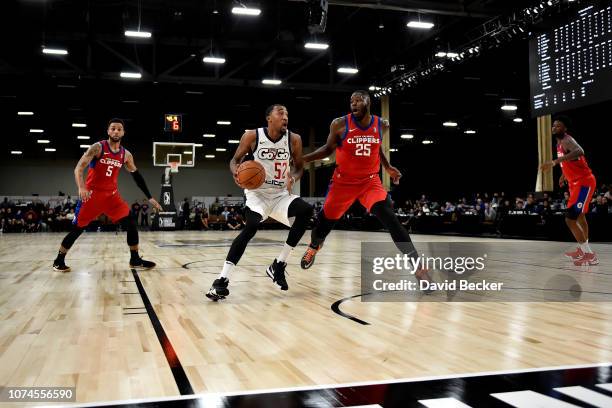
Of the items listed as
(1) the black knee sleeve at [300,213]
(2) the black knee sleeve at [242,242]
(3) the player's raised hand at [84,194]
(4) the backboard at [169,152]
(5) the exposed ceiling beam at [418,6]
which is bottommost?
(2) the black knee sleeve at [242,242]

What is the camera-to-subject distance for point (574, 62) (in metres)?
9.47

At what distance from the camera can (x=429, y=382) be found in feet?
6.81

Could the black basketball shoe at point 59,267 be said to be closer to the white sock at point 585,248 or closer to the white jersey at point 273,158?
the white jersey at point 273,158

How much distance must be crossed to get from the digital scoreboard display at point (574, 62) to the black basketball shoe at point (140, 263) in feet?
25.1

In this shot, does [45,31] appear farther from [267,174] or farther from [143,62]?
[267,174]

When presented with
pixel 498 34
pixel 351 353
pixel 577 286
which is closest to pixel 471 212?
pixel 498 34

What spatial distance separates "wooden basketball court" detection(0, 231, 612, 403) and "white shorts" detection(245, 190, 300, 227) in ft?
2.23

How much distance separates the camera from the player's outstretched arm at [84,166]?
561 centimetres

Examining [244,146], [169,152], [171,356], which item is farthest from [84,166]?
[169,152]

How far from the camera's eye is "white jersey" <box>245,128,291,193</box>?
14.2 feet

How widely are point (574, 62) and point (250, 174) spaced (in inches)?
308

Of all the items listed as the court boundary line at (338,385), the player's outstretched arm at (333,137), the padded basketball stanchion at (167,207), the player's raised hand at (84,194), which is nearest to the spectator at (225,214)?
the padded basketball stanchion at (167,207)

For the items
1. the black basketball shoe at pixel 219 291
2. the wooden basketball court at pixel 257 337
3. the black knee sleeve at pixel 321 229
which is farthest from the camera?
the black knee sleeve at pixel 321 229

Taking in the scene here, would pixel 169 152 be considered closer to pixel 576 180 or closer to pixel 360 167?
pixel 576 180
